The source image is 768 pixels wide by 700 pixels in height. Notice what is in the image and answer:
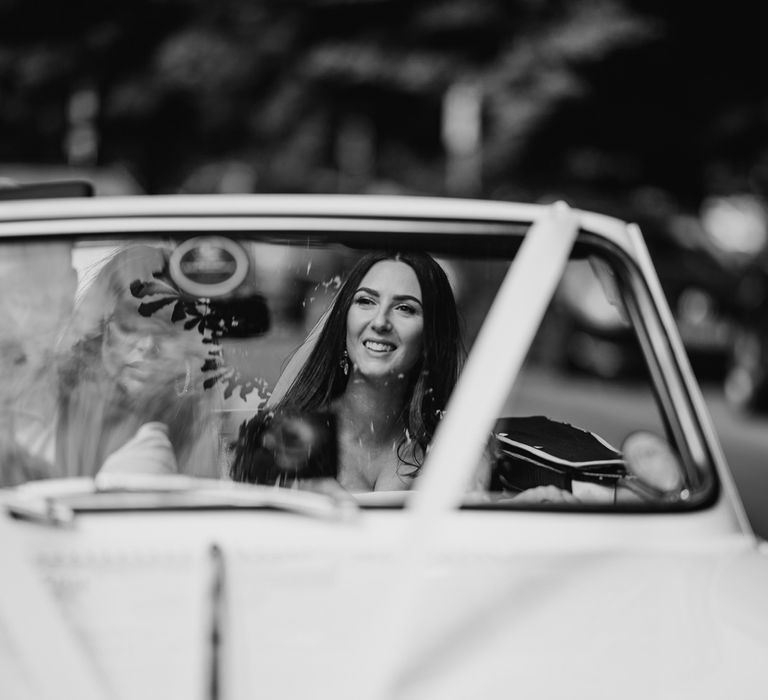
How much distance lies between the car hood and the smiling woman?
0.49m

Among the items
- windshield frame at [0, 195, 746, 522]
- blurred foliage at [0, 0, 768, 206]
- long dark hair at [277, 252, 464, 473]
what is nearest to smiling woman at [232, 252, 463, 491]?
long dark hair at [277, 252, 464, 473]

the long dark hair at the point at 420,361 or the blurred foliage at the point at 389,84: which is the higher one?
the blurred foliage at the point at 389,84

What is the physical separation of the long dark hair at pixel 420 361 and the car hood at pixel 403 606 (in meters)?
0.50

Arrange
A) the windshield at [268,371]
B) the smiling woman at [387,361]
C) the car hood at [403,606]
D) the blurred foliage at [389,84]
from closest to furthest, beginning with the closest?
1. the car hood at [403,606]
2. the windshield at [268,371]
3. the smiling woman at [387,361]
4. the blurred foliage at [389,84]

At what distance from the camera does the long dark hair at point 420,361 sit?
8.58 ft

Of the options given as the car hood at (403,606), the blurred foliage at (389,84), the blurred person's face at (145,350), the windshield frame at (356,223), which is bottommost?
the car hood at (403,606)

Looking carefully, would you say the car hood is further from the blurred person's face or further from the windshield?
the blurred person's face

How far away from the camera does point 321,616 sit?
1.74m

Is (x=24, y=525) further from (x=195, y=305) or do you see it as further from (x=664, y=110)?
(x=664, y=110)

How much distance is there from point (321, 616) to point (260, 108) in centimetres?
1269

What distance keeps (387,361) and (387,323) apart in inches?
3.0

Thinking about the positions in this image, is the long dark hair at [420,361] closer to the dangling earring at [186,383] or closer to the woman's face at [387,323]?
the woman's face at [387,323]

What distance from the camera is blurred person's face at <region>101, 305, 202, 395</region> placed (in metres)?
2.46

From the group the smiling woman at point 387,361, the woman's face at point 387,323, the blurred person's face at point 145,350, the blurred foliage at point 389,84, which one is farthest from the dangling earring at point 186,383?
the blurred foliage at point 389,84
